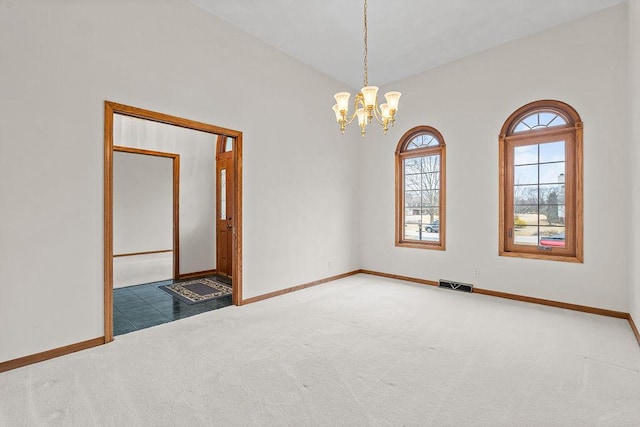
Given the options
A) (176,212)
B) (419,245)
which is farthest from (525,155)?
(176,212)

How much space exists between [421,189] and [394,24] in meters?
2.60

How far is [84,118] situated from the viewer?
2889 mm

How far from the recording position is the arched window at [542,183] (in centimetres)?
401

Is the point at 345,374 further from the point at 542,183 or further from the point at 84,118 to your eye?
the point at 542,183

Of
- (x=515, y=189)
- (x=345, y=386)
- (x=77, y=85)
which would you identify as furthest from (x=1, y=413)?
(x=515, y=189)

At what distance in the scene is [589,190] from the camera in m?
3.85

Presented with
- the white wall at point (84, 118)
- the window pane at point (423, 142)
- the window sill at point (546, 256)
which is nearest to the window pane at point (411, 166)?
the window pane at point (423, 142)

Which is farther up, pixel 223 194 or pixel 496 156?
pixel 496 156

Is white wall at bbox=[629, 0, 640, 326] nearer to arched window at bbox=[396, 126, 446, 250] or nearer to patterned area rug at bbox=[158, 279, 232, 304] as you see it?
arched window at bbox=[396, 126, 446, 250]

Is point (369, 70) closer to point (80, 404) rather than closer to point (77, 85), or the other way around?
point (77, 85)

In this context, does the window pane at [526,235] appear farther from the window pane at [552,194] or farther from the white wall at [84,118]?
the white wall at [84,118]

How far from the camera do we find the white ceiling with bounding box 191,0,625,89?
3.63m

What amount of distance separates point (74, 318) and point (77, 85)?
207cm

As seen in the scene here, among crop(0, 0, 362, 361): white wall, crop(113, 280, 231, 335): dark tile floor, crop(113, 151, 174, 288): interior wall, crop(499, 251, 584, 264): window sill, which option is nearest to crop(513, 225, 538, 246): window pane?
crop(499, 251, 584, 264): window sill
